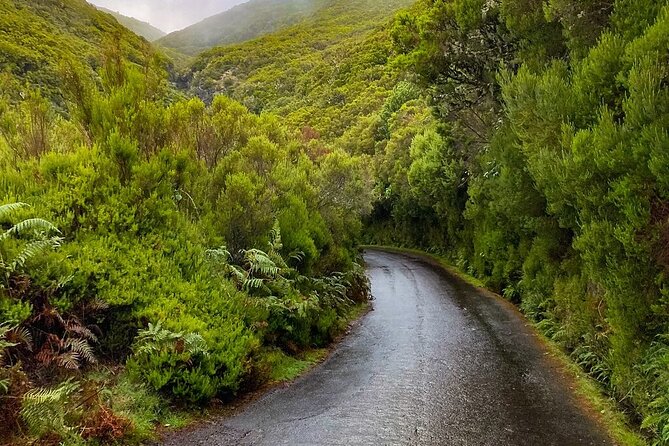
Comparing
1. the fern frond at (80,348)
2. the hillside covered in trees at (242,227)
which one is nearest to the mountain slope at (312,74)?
the hillside covered in trees at (242,227)

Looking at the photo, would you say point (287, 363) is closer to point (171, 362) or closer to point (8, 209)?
point (171, 362)

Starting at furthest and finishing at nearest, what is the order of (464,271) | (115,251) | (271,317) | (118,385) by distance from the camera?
(464,271)
(271,317)
(115,251)
(118,385)

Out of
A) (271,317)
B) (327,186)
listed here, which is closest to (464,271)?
(327,186)

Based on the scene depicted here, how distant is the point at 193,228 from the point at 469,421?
5.41 m

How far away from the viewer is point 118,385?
6.24 metres

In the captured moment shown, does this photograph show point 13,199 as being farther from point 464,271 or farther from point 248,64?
point 248,64

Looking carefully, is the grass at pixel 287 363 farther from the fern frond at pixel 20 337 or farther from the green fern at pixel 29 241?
the green fern at pixel 29 241

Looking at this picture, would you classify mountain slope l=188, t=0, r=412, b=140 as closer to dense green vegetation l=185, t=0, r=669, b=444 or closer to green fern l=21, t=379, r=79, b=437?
dense green vegetation l=185, t=0, r=669, b=444

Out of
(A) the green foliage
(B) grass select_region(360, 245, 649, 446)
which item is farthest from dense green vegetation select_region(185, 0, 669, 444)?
(A) the green foliage

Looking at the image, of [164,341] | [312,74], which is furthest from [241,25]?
[164,341]

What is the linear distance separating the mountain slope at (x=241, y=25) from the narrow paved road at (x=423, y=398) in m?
146

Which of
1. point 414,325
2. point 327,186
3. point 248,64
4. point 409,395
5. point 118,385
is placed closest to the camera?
point 118,385

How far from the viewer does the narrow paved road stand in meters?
6.27


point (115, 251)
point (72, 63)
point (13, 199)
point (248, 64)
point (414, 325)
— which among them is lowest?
point (414, 325)
